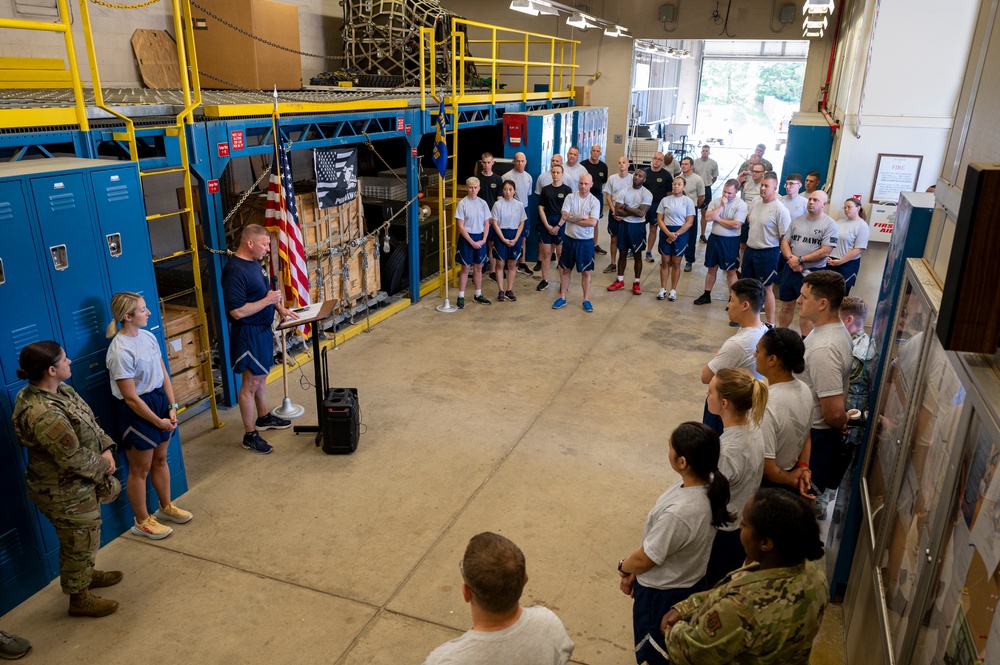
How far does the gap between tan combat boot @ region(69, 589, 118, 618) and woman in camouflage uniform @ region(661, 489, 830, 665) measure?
371cm

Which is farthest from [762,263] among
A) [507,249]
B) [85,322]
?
[85,322]

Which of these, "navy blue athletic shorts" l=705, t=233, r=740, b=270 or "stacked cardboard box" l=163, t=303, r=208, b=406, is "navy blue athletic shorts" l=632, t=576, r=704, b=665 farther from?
"navy blue athletic shorts" l=705, t=233, r=740, b=270

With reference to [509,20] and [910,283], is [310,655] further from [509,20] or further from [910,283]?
[509,20]

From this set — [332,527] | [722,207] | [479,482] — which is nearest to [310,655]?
[332,527]

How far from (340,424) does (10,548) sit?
2531mm

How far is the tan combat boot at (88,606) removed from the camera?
4316mm

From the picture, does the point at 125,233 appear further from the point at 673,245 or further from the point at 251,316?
the point at 673,245

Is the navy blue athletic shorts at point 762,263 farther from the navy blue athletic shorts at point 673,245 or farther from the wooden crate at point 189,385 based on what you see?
the wooden crate at point 189,385

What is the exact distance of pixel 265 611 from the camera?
4.45 m

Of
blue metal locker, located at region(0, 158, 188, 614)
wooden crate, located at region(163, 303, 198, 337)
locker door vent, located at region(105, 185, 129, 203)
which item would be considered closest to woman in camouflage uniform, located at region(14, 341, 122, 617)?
blue metal locker, located at region(0, 158, 188, 614)

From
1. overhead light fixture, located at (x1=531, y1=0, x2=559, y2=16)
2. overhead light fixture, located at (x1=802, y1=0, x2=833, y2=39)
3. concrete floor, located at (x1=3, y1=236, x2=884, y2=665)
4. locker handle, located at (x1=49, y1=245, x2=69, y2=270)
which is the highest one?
overhead light fixture, located at (x1=531, y1=0, x2=559, y2=16)

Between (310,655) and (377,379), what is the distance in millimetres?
4116

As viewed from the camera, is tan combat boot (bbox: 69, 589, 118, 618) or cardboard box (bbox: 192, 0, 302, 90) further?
cardboard box (bbox: 192, 0, 302, 90)

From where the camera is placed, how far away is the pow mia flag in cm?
816
